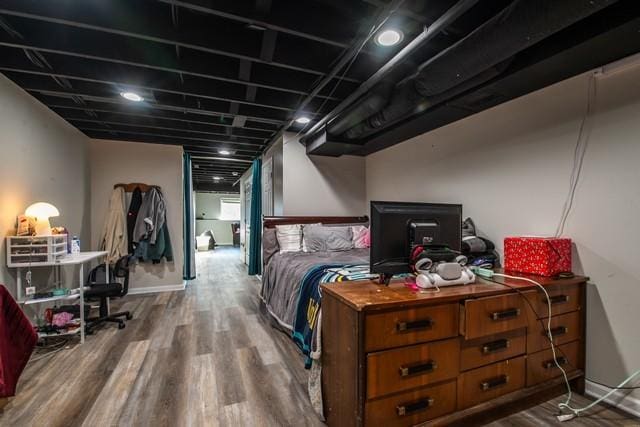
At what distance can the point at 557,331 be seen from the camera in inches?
68.7

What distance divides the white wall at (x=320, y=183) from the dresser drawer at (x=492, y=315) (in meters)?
2.92

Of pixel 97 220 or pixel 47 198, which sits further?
pixel 97 220

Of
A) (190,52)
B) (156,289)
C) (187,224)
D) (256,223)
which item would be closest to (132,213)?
(187,224)

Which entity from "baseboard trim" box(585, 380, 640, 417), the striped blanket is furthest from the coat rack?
"baseboard trim" box(585, 380, 640, 417)

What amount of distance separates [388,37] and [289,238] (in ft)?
7.94

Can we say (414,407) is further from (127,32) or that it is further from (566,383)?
(127,32)

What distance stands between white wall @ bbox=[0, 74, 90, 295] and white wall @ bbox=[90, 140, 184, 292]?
24 cm

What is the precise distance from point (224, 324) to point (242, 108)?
2496 millimetres

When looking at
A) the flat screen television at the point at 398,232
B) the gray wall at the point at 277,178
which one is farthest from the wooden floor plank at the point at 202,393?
the gray wall at the point at 277,178

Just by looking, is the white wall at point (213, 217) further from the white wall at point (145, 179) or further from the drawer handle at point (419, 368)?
the drawer handle at point (419, 368)

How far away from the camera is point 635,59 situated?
1645 mm

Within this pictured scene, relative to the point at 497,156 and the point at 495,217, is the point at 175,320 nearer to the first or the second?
the point at 495,217

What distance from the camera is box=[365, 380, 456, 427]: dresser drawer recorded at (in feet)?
4.14

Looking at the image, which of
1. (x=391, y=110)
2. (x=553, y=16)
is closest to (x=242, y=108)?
(x=391, y=110)
